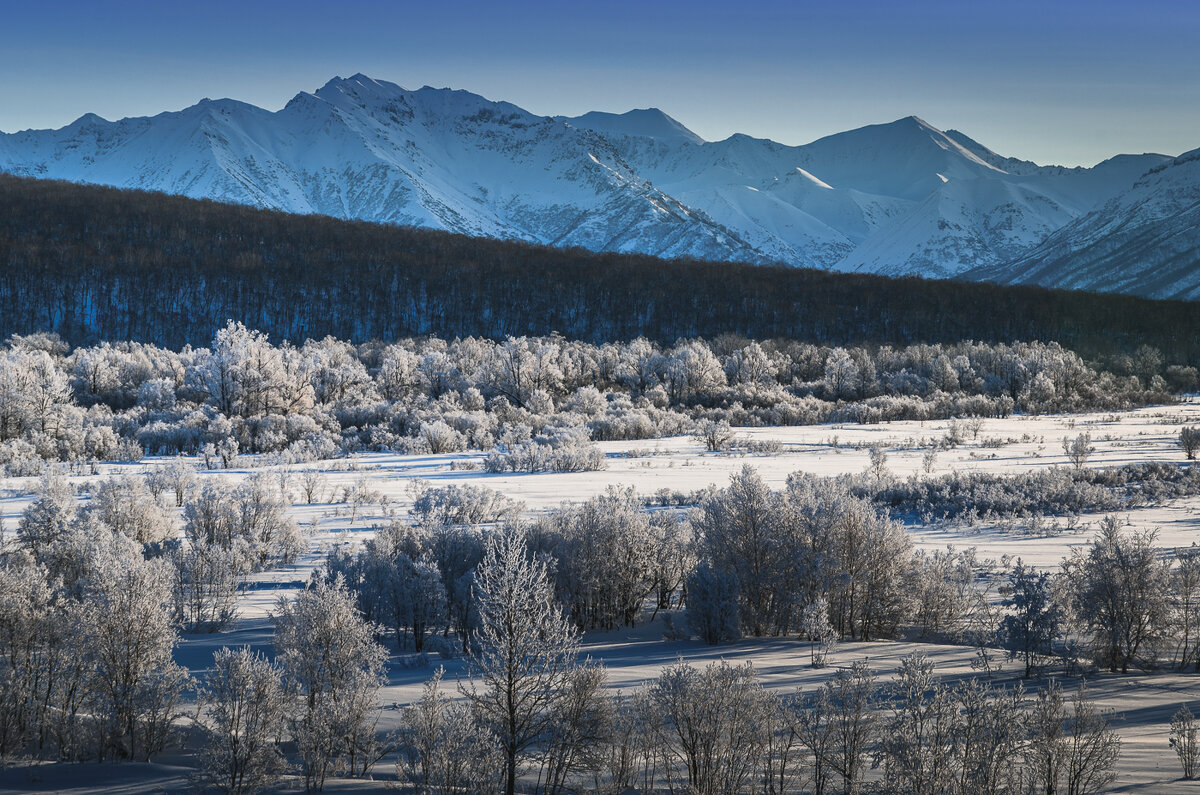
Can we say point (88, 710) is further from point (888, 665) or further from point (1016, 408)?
point (1016, 408)

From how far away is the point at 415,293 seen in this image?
229 feet

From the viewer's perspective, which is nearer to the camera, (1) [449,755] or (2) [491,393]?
(1) [449,755]

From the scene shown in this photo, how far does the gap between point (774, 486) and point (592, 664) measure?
1176 centimetres

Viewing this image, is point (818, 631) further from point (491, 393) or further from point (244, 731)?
point (491, 393)

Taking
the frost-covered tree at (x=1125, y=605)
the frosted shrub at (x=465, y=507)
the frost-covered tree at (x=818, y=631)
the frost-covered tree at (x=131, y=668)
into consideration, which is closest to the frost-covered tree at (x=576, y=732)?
the frost-covered tree at (x=818, y=631)

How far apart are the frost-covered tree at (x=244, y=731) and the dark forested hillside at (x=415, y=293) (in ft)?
192

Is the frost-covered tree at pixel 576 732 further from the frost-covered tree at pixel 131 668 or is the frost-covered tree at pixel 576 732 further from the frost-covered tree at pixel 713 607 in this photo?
the frost-covered tree at pixel 713 607

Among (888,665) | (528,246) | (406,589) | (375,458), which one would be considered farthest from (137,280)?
(888,665)

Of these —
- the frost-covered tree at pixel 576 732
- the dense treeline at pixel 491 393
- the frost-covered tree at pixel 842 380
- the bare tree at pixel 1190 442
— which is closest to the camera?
the frost-covered tree at pixel 576 732

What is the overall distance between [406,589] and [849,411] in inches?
1221

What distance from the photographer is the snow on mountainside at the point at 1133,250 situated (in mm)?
139250

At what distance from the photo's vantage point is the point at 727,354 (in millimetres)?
52438

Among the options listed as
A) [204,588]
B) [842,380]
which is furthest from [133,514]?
[842,380]

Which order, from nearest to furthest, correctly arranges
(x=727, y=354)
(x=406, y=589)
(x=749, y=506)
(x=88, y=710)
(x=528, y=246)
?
(x=88, y=710) < (x=406, y=589) < (x=749, y=506) < (x=727, y=354) < (x=528, y=246)
